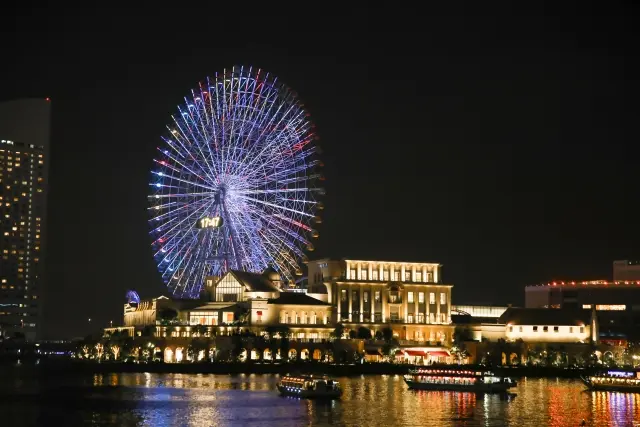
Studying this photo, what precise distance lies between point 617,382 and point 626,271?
76.6 m

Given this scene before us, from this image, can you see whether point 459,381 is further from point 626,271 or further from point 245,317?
point 626,271

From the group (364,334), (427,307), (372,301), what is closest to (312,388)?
(364,334)

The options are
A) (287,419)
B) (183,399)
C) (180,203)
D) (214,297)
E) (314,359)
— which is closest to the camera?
(287,419)

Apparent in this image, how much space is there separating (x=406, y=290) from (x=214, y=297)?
1123 inches

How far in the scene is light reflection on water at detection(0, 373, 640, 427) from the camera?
84.0m

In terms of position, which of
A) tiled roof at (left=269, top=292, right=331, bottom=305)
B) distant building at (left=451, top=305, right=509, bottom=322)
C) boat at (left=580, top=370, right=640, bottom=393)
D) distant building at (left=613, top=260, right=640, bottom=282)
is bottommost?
boat at (left=580, top=370, right=640, bottom=393)

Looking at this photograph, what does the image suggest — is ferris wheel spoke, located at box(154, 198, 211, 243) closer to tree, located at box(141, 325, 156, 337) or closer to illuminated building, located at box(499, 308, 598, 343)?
tree, located at box(141, 325, 156, 337)

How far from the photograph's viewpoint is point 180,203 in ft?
433

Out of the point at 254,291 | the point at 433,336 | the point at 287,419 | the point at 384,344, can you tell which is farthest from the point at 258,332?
the point at 287,419

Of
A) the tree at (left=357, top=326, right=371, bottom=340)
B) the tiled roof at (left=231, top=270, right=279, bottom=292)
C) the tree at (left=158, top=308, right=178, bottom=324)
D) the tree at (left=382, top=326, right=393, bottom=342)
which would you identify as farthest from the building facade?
the tree at (left=158, top=308, right=178, bottom=324)

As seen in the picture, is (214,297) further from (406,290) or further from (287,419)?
(287,419)

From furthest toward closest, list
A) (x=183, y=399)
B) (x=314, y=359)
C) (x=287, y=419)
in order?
(x=314, y=359), (x=183, y=399), (x=287, y=419)

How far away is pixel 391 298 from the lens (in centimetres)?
15762

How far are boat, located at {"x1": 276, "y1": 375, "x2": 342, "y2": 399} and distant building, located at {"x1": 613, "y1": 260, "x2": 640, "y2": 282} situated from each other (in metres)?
A: 98.3
